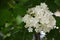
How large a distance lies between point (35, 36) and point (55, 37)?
109mm

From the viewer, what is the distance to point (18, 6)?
3.63 ft

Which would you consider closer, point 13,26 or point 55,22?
point 55,22

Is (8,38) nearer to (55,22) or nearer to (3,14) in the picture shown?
(3,14)

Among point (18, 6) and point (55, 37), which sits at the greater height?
point (18, 6)

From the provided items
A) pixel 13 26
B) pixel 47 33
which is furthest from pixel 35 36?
pixel 13 26

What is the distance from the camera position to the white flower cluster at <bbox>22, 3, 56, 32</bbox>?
1027 millimetres

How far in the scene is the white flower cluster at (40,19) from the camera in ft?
3.37

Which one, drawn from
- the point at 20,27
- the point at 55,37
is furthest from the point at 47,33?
the point at 20,27

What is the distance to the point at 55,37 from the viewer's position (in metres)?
1.10

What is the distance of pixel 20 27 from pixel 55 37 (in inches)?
7.9

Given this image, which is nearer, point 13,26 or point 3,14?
point 3,14

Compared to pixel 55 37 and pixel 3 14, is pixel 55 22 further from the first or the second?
pixel 3 14

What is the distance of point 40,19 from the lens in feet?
3.39

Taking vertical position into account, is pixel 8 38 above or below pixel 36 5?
below
